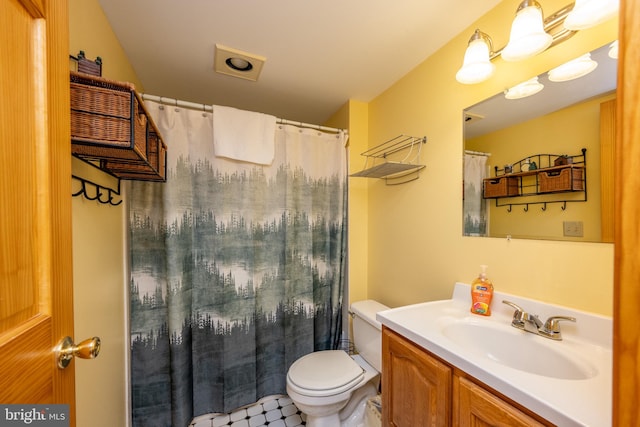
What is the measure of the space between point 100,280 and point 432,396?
1.40 meters

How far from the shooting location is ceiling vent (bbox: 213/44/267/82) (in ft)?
4.59

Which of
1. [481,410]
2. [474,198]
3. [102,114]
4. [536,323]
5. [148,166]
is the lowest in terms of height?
[481,410]

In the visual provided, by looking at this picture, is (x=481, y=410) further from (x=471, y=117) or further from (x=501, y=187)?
(x=471, y=117)

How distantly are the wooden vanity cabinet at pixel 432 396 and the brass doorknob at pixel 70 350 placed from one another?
0.94m

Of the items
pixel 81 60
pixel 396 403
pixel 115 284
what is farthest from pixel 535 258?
pixel 115 284

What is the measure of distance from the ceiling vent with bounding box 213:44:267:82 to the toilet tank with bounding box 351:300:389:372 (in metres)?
1.71

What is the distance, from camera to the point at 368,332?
1.55 metres

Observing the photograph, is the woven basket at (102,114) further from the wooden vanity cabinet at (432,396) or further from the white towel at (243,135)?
the wooden vanity cabinet at (432,396)

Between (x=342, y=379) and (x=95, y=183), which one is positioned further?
(x=342, y=379)

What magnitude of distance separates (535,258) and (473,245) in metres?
0.24

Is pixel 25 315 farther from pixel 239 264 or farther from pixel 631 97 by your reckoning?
pixel 239 264

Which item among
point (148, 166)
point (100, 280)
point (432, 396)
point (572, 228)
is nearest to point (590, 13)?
point (572, 228)

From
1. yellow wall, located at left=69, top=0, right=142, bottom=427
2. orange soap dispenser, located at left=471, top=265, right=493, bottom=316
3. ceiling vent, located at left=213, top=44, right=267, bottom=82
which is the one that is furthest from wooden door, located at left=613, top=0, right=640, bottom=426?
ceiling vent, located at left=213, top=44, right=267, bottom=82

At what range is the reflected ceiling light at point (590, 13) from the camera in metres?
0.73
